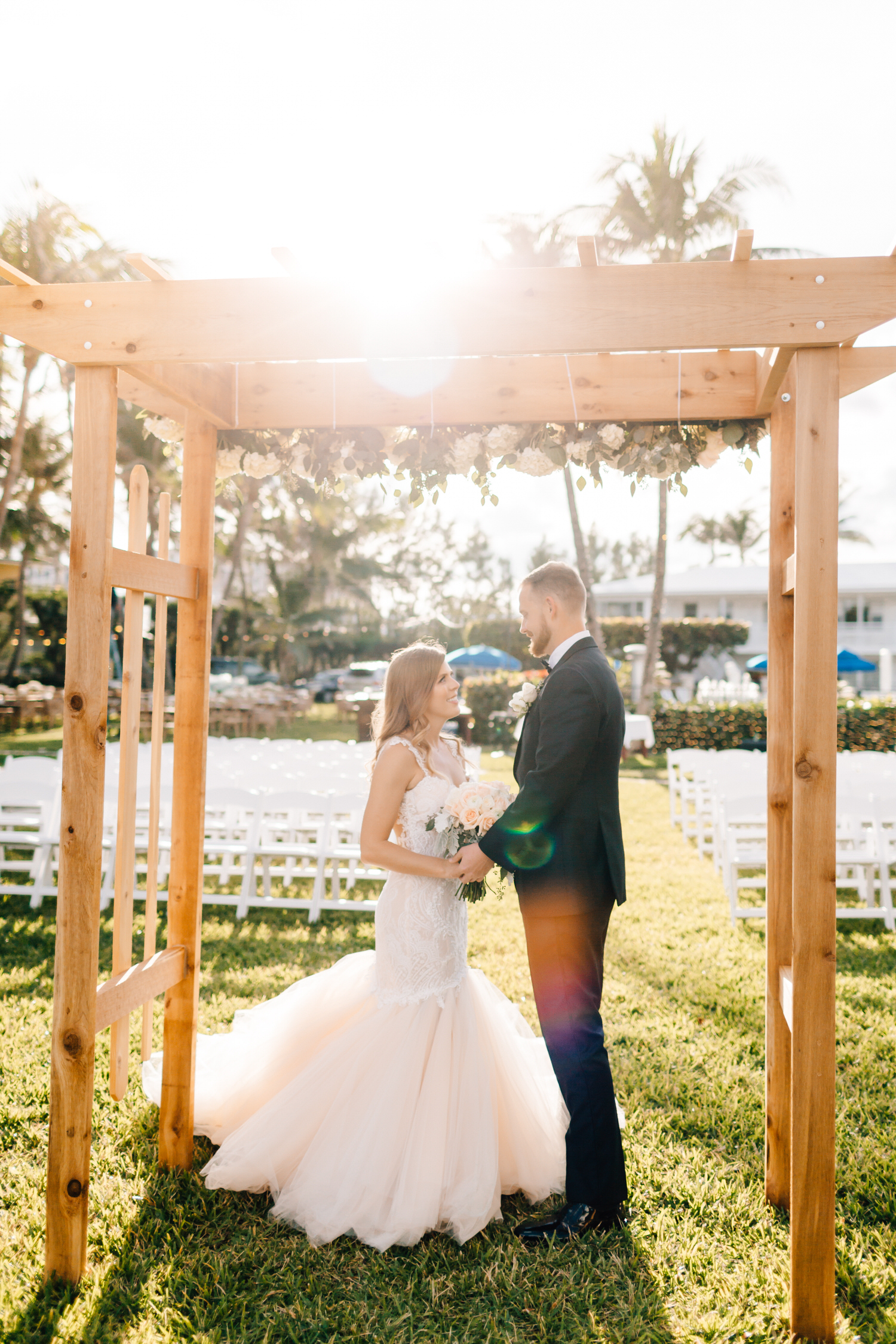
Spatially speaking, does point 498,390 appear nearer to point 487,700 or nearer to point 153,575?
point 153,575

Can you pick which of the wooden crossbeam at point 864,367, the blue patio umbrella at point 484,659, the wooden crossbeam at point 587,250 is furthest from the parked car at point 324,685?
the wooden crossbeam at point 587,250

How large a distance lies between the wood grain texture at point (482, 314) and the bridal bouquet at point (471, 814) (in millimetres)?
1585

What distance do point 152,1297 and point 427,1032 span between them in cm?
124

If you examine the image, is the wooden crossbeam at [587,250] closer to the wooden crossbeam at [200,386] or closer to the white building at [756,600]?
the wooden crossbeam at [200,386]

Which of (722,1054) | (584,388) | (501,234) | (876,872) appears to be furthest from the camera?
(501,234)

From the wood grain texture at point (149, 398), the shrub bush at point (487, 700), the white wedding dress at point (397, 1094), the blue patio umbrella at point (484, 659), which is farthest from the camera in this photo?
the blue patio umbrella at point (484, 659)

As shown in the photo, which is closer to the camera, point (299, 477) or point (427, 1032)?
point (427, 1032)

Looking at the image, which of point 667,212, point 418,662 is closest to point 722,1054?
point 418,662

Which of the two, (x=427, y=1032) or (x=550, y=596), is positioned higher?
(x=550, y=596)

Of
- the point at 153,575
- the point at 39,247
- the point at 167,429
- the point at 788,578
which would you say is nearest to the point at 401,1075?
the point at 153,575

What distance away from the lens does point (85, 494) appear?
301 centimetres

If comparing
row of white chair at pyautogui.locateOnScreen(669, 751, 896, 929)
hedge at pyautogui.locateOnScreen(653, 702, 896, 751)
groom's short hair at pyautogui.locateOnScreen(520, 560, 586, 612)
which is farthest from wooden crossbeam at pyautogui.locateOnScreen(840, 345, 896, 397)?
hedge at pyautogui.locateOnScreen(653, 702, 896, 751)

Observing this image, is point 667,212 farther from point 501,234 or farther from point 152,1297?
point 152,1297

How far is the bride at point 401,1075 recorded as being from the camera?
3172 mm
